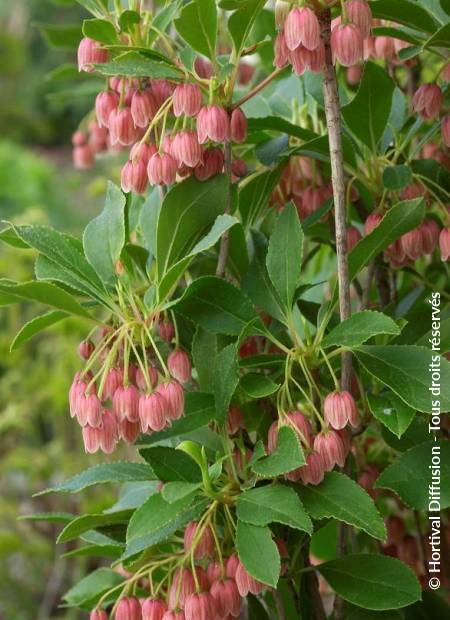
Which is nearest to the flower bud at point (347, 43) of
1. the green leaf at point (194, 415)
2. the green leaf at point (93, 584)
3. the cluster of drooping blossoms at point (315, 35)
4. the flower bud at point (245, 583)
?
the cluster of drooping blossoms at point (315, 35)

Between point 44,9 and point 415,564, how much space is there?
9.67 m

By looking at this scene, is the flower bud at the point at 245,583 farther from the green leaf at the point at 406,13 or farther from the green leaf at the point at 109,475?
the green leaf at the point at 406,13

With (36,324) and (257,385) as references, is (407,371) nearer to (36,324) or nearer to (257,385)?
(257,385)

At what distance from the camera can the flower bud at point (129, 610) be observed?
2.72 ft

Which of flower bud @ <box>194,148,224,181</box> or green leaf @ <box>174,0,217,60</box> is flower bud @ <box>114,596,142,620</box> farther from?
green leaf @ <box>174,0,217,60</box>

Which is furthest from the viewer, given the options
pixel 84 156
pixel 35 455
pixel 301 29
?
pixel 35 455

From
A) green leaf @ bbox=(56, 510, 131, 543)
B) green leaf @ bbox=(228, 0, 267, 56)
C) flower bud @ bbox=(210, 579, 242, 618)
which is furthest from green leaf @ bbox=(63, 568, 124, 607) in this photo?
green leaf @ bbox=(228, 0, 267, 56)

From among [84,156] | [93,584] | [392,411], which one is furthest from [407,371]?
[84,156]

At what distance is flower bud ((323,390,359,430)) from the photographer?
0.79 m

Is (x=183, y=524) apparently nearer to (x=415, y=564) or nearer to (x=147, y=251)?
(x=147, y=251)

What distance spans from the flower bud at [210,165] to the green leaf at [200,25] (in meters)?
0.09

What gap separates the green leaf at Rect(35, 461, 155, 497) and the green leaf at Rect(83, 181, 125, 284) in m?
0.18

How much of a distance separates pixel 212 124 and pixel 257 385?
0.76ft

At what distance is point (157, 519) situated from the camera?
746 mm
